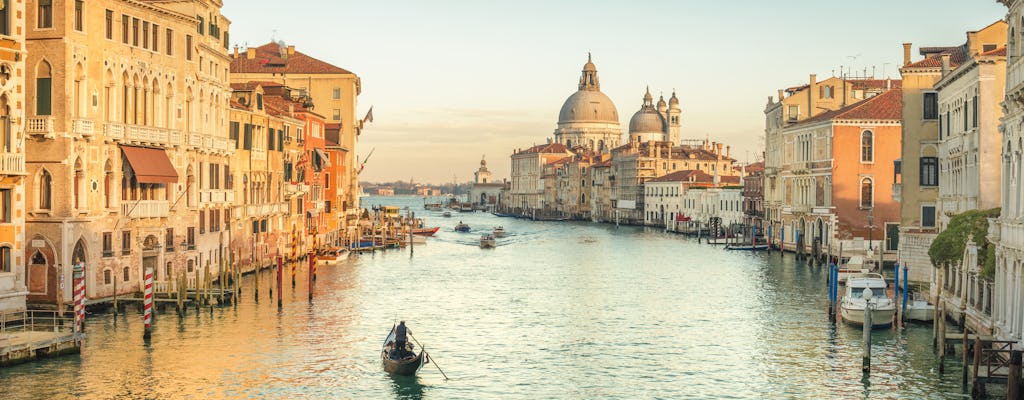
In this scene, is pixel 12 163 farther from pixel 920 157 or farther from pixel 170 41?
pixel 920 157

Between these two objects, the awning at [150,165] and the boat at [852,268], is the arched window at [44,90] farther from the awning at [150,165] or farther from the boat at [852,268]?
the boat at [852,268]

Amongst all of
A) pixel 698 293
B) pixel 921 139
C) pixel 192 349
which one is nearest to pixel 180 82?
pixel 192 349

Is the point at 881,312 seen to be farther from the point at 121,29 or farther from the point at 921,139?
the point at 121,29

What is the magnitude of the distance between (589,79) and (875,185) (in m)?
115

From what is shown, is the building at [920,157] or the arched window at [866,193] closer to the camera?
the building at [920,157]

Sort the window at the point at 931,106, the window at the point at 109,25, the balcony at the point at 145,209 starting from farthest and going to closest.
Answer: the window at the point at 931,106 < the balcony at the point at 145,209 < the window at the point at 109,25

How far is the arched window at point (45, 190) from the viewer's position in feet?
78.8

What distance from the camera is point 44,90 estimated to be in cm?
2384

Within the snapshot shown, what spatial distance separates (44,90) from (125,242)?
4.25 metres

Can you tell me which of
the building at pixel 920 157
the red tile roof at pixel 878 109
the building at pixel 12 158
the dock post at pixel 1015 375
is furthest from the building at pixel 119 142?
the red tile roof at pixel 878 109

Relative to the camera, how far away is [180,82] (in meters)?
28.8

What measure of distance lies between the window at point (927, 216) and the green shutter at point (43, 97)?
2201cm

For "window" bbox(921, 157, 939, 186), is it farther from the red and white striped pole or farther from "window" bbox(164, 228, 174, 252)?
the red and white striped pole

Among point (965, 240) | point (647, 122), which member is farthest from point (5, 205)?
point (647, 122)
